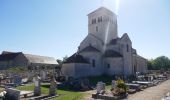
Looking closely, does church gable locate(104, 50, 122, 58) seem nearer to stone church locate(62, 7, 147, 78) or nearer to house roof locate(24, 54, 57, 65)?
stone church locate(62, 7, 147, 78)

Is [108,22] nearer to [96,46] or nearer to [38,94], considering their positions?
[96,46]

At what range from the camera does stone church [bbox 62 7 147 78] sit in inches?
1446

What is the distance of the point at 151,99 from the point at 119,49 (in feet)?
79.7

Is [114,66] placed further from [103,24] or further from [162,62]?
[162,62]

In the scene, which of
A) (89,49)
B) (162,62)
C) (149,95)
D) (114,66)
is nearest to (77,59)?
(89,49)

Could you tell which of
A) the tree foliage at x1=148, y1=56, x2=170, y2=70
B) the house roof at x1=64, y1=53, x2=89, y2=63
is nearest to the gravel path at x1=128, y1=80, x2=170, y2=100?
the house roof at x1=64, y1=53, x2=89, y2=63

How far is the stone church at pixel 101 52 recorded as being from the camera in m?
36.7

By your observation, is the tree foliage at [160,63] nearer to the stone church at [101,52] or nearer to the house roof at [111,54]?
the stone church at [101,52]

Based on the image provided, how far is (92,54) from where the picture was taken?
38.8m

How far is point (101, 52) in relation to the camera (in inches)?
1622

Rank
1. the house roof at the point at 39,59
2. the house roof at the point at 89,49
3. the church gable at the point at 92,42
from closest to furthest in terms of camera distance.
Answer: the house roof at the point at 89,49 → the church gable at the point at 92,42 → the house roof at the point at 39,59

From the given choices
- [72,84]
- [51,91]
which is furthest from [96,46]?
[51,91]

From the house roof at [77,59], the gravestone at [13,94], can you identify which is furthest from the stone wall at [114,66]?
the gravestone at [13,94]

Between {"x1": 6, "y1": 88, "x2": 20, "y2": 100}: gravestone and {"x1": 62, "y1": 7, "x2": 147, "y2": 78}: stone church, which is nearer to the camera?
{"x1": 6, "y1": 88, "x2": 20, "y2": 100}: gravestone
